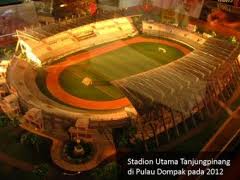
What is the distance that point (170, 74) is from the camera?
18.1 metres

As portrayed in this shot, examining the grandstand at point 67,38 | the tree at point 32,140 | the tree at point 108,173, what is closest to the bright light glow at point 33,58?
the grandstand at point 67,38

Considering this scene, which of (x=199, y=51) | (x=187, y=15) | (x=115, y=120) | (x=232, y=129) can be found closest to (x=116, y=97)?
(x=115, y=120)

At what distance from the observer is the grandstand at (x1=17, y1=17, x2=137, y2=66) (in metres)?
22.9

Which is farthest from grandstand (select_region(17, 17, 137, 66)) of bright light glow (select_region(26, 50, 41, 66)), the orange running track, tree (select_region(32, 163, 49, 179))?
tree (select_region(32, 163, 49, 179))

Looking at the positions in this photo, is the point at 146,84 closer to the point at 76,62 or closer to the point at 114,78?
the point at 114,78

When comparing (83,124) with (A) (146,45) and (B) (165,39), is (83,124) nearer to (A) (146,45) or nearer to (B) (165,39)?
(A) (146,45)

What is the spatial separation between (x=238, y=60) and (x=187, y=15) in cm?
729

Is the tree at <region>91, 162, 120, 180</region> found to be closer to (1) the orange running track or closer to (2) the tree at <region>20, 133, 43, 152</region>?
(2) the tree at <region>20, 133, 43, 152</region>

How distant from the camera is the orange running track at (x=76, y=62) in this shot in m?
18.9

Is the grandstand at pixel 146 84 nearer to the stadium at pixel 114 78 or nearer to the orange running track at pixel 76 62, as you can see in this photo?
the stadium at pixel 114 78

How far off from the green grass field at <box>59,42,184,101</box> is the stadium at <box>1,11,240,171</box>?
6 cm

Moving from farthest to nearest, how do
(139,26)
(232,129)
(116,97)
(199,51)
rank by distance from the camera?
(139,26)
(199,51)
(116,97)
(232,129)

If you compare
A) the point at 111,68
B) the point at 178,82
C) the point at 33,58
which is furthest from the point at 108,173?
the point at 33,58

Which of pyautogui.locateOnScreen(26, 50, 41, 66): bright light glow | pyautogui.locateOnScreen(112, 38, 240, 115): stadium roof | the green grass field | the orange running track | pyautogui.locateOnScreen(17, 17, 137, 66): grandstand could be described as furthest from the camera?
pyautogui.locateOnScreen(17, 17, 137, 66): grandstand
